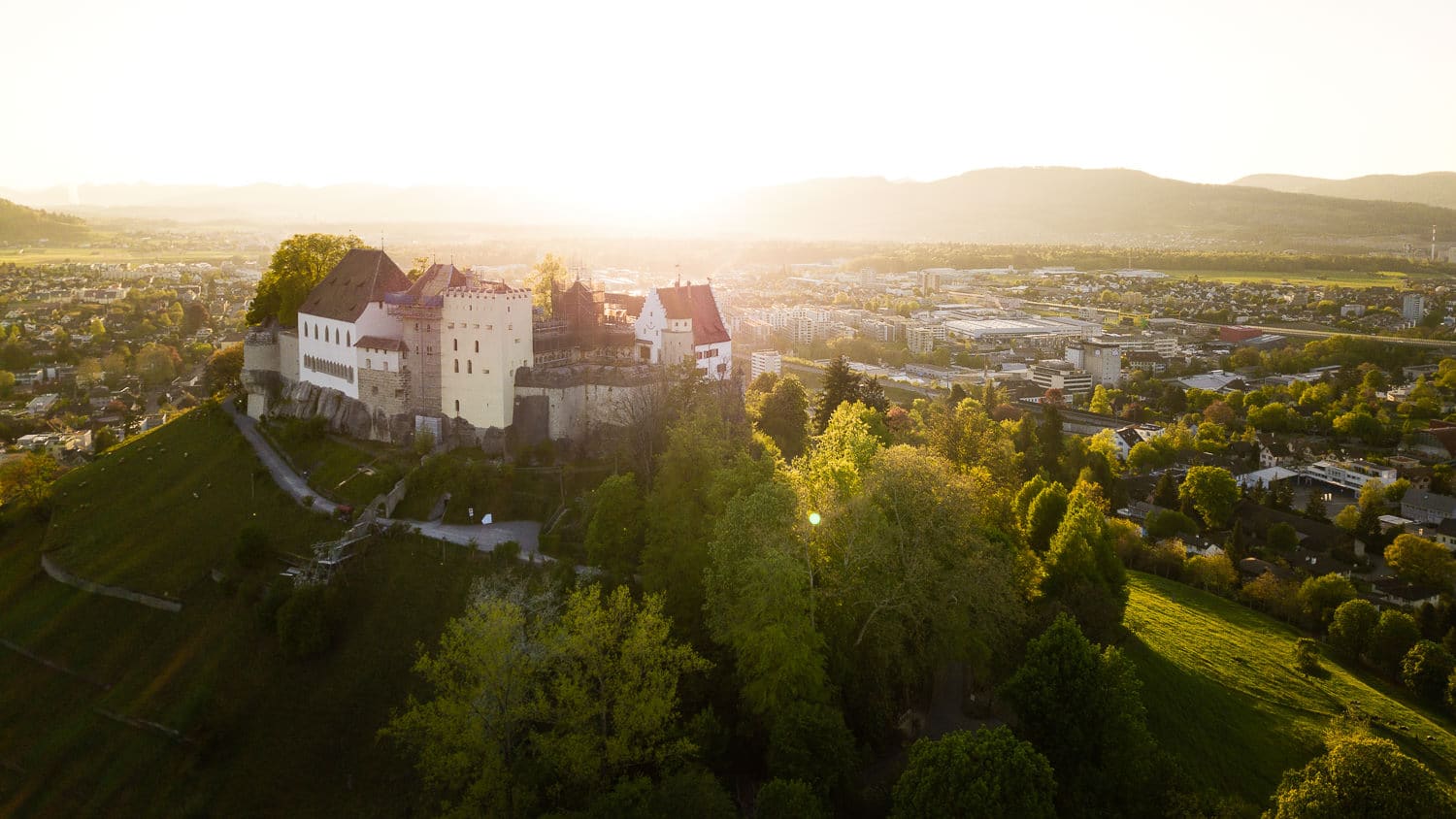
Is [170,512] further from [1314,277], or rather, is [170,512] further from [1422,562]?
[1314,277]

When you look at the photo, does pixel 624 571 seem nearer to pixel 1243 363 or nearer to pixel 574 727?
pixel 574 727

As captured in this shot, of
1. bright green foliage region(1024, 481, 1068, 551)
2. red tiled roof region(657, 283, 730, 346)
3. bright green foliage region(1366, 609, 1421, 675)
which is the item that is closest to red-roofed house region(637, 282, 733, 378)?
red tiled roof region(657, 283, 730, 346)

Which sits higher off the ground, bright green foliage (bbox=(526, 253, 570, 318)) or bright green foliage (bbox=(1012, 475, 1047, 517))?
bright green foliage (bbox=(526, 253, 570, 318))

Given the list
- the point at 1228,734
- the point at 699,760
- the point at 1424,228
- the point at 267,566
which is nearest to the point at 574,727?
the point at 699,760

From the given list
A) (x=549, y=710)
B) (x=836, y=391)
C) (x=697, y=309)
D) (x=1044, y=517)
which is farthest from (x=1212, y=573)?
(x=549, y=710)

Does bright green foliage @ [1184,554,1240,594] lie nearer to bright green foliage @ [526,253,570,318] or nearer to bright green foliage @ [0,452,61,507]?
bright green foliage @ [526,253,570,318]

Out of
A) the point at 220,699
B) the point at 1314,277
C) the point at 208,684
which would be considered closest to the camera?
the point at 220,699
